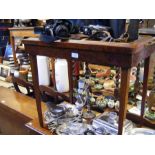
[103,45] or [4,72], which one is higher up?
[103,45]

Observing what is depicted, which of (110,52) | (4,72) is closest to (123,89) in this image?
(110,52)

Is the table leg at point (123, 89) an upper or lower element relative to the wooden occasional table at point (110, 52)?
lower

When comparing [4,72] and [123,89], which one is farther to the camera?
[4,72]

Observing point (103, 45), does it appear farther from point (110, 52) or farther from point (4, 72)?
point (4, 72)

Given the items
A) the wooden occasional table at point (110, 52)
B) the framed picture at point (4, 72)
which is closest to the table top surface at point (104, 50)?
the wooden occasional table at point (110, 52)

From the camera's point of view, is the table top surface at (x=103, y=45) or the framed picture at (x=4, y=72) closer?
the table top surface at (x=103, y=45)

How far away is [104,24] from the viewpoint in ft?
3.35

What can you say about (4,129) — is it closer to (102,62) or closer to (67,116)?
(67,116)

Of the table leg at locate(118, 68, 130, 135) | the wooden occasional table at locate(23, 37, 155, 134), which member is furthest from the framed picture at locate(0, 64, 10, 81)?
the table leg at locate(118, 68, 130, 135)

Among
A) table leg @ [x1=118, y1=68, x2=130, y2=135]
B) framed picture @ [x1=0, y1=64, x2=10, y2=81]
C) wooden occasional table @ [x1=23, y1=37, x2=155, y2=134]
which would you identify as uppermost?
wooden occasional table @ [x1=23, y1=37, x2=155, y2=134]

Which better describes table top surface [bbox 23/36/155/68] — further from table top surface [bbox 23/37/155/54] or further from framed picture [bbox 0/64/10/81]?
framed picture [bbox 0/64/10/81]

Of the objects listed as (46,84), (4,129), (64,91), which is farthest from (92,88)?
(4,129)

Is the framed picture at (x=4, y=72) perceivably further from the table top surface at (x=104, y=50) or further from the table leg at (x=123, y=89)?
the table leg at (x=123, y=89)
